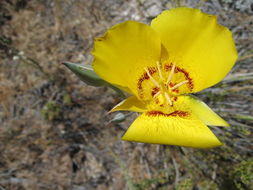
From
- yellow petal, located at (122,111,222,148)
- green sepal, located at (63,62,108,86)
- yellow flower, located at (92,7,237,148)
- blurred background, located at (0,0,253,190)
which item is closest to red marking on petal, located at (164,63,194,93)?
yellow flower, located at (92,7,237,148)

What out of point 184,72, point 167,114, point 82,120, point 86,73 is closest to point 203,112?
point 167,114

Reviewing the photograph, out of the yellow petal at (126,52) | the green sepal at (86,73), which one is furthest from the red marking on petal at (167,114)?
the green sepal at (86,73)

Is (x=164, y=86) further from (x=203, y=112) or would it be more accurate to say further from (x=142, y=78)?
(x=203, y=112)

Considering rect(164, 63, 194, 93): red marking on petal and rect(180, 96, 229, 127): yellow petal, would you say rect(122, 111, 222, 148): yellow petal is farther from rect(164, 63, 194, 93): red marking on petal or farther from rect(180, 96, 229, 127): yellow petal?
rect(164, 63, 194, 93): red marking on petal

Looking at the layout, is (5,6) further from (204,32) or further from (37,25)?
(204,32)

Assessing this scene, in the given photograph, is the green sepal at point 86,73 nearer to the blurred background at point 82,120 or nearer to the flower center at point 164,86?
the flower center at point 164,86
